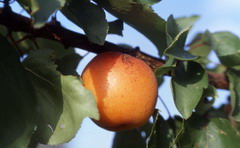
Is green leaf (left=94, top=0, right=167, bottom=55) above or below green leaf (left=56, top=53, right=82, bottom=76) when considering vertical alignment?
above

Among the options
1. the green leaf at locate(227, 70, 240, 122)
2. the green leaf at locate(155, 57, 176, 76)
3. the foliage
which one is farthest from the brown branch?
the green leaf at locate(227, 70, 240, 122)

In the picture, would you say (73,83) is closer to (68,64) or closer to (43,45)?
(68,64)

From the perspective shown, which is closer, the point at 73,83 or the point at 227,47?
the point at 73,83

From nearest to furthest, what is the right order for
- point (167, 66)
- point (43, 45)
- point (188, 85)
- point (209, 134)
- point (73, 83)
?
point (73, 83) → point (167, 66) → point (188, 85) → point (209, 134) → point (43, 45)

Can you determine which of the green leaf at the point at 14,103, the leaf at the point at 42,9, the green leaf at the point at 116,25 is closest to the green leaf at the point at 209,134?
the green leaf at the point at 116,25

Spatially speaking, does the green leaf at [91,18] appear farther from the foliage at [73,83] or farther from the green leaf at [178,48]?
the green leaf at [178,48]

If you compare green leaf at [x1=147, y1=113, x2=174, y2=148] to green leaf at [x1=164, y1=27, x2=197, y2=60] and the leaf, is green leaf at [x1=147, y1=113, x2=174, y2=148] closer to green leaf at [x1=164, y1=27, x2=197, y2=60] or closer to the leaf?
green leaf at [x1=164, y1=27, x2=197, y2=60]

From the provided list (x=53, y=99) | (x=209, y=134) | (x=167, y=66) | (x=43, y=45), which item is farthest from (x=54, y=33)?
(x=209, y=134)
